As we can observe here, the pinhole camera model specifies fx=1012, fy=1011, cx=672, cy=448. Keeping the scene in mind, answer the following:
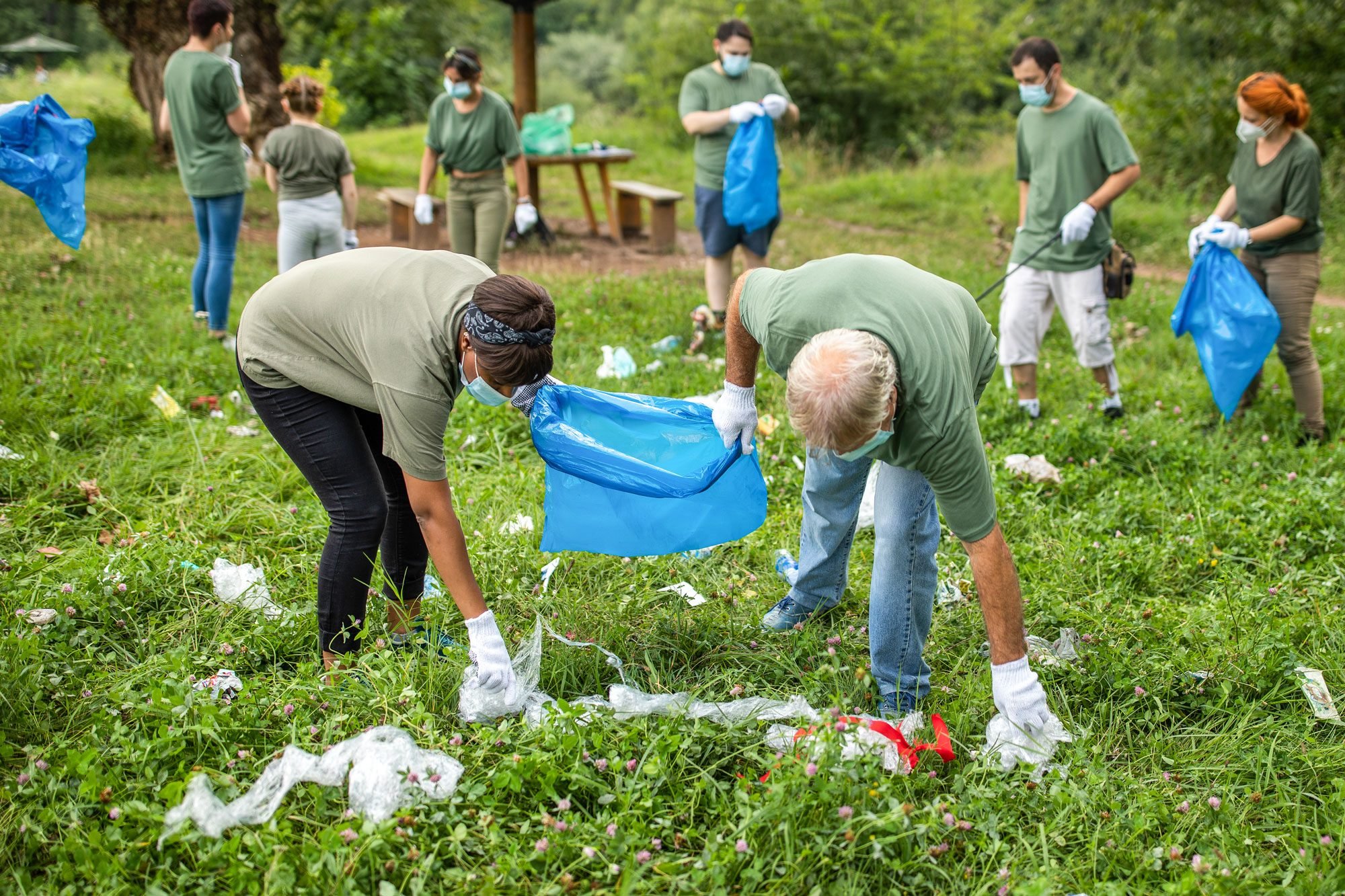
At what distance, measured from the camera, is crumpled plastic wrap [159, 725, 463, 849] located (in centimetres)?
196

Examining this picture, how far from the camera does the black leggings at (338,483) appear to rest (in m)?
2.37

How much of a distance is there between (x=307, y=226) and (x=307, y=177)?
25cm

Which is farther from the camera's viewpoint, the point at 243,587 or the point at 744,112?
the point at 744,112

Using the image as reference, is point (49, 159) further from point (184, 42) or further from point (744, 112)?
point (184, 42)

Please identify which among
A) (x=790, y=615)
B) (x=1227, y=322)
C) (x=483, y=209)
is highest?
(x=483, y=209)


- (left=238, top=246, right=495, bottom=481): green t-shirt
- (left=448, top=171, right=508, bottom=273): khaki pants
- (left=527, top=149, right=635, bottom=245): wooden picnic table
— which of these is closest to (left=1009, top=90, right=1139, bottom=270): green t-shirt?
(left=448, top=171, right=508, bottom=273): khaki pants

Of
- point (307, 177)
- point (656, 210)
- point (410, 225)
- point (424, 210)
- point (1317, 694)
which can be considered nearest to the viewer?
point (1317, 694)

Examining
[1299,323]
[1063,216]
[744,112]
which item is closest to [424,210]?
[744,112]

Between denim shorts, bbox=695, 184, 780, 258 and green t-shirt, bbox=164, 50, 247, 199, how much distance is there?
2381 millimetres

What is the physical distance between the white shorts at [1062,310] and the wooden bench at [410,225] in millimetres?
4440

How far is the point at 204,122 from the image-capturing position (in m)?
4.94

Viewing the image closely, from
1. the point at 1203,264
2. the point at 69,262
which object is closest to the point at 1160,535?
the point at 1203,264

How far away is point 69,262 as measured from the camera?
612 centimetres

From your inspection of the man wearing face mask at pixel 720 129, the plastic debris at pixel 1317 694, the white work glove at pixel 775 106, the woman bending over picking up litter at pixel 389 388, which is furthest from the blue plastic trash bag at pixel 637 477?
the white work glove at pixel 775 106
